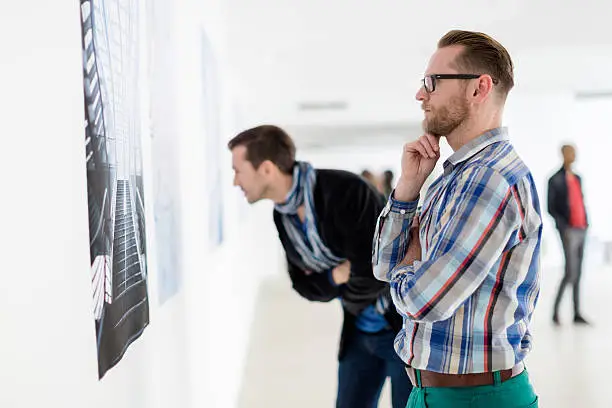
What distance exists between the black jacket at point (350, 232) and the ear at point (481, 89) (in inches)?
39.1

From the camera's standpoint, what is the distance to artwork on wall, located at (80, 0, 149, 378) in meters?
1.19

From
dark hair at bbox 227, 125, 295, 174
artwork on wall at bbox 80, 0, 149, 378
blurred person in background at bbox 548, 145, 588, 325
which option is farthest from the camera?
blurred person in background at bbox 548, 145, 588, 325

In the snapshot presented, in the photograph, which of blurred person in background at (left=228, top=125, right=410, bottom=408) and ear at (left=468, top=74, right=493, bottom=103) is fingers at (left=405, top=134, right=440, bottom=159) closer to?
ear at (left=468, top=74, right=493, bottom=103)

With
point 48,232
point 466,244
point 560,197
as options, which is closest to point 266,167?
point 466,244

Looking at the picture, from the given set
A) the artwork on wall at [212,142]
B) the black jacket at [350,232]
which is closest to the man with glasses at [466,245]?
the black jacket at [350,232]

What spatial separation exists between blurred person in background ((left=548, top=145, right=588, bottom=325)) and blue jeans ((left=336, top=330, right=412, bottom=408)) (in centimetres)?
457

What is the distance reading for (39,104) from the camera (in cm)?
92

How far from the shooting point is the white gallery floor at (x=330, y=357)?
4641 mm

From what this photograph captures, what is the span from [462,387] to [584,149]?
11.1m

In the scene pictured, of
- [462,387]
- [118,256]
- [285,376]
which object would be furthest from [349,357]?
[285,376]

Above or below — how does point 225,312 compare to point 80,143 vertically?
below

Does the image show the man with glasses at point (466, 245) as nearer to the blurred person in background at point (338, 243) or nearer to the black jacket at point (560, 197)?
the blurred person in background at point (338, 243)

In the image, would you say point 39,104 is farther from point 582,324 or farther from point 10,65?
point 582,324

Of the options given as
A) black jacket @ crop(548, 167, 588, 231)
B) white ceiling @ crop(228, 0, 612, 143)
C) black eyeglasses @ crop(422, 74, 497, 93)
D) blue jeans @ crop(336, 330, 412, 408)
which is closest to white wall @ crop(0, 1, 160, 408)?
black eyeglasses @ crop(422, 74, 497, 93)
